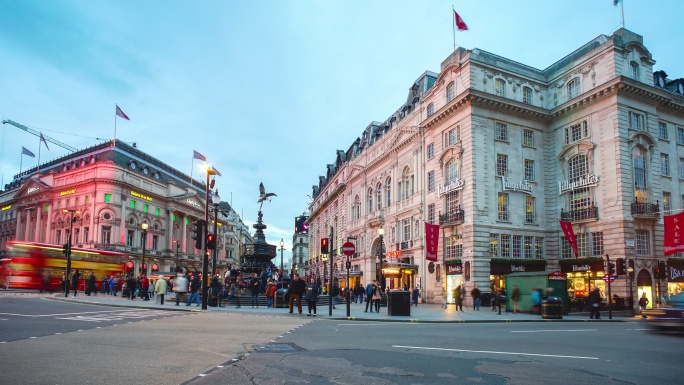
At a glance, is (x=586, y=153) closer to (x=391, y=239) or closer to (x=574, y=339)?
(x=391, y=239)

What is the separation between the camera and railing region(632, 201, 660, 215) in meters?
34.6

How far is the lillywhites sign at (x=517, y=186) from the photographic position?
1524 inches

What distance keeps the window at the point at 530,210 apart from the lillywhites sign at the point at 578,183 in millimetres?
2169

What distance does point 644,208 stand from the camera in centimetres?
3494

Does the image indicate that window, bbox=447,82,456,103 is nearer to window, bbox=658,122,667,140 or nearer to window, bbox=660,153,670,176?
window, bbox=658,122,667,140

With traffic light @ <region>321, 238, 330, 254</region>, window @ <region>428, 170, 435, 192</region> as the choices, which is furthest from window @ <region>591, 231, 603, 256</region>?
traffic light @ <region>321, 238, 330, 254</region>

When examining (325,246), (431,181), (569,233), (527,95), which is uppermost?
(527,95)

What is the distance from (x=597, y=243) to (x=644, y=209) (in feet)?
12.4

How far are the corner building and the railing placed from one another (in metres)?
0.08

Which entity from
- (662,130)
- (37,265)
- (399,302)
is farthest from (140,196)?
(662,130)

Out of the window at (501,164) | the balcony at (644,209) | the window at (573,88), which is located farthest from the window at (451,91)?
the balcony at (644,209)

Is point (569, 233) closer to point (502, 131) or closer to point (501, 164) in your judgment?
point (501, 164)

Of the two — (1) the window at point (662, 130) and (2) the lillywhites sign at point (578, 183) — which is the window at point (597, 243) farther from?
(1) the window at point (662, 130)

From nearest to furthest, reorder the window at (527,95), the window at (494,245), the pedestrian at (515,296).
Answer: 1. the pedestrian at (515,296)
2. the window at (494,245)
3. the window at (527,95)
